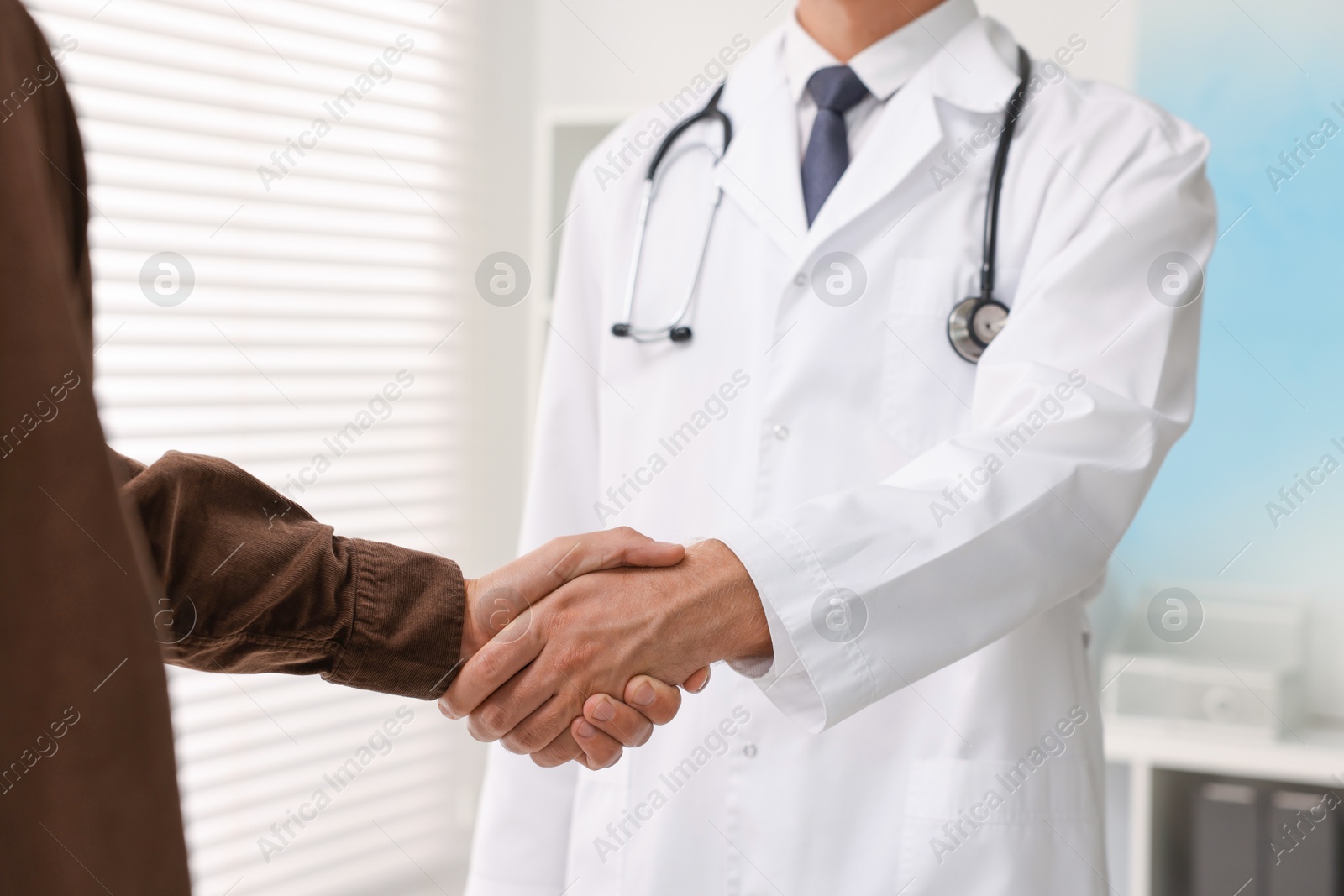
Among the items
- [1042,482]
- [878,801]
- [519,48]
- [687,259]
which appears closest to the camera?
[1042,482]

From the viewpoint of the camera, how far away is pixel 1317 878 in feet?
5.57

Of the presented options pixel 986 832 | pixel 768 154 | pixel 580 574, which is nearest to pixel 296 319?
pixel 768 154

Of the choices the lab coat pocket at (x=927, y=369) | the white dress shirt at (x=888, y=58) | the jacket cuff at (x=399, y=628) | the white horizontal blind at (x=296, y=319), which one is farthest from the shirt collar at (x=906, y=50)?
the white horizontal blind at (x=296, y=319)

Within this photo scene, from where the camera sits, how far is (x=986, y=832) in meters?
1.04

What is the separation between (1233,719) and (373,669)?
4.59 feet

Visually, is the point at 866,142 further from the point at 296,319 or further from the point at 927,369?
the point at 296,319

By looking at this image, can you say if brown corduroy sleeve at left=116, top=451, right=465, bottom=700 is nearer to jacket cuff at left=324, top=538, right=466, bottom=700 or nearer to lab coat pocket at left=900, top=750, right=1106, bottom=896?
jacket cuff at left=324, top=538, right=466, bottom=700

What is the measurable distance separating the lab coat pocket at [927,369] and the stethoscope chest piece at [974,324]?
11 millimetres

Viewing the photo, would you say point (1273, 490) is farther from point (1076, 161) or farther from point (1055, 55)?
point (1076, 161)

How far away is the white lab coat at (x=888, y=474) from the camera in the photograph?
3.11 ft

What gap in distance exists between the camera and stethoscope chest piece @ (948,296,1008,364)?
43.2 inches

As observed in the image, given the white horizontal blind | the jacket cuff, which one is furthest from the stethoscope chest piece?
the white horizontal blind

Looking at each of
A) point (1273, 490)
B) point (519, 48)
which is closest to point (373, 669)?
point (1273, 490)

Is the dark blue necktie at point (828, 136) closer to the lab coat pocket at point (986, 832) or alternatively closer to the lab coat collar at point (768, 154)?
the lab coat collar at point (768, 154)
